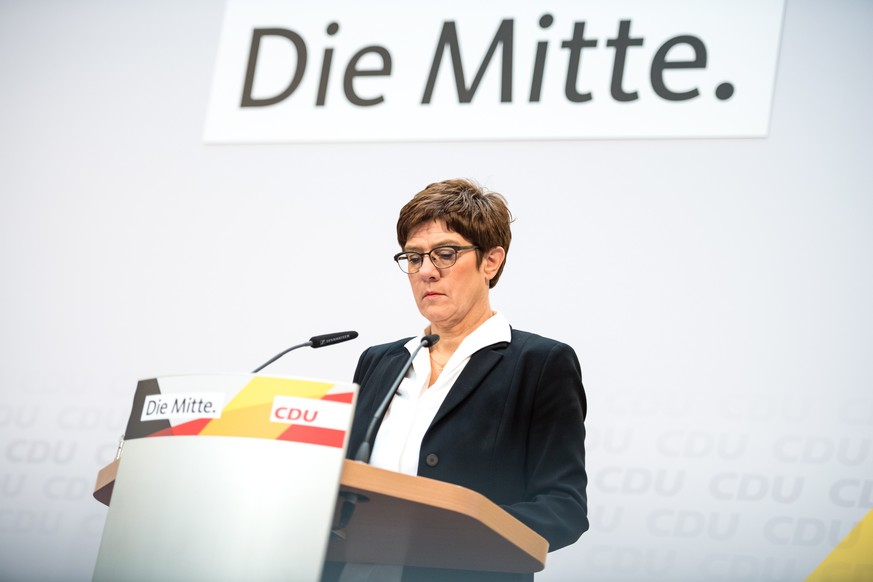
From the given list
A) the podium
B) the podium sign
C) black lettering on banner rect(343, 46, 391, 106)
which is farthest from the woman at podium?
black lettering on banner rect(343, 46, 391, 106)

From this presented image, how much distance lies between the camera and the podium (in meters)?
1.45

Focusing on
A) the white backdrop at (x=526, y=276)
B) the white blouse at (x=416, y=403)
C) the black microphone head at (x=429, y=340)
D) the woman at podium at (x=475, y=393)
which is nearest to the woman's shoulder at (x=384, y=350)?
the woman at podium at (x=475, y=393)

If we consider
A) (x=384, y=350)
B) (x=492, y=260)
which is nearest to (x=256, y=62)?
(x=384, y=350)

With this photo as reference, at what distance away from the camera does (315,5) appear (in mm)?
4211

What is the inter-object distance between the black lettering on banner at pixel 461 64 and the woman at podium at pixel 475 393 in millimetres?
1507

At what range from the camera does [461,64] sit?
3938 millimetres

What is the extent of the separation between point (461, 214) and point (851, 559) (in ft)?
5.45

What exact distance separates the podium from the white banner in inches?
93.8

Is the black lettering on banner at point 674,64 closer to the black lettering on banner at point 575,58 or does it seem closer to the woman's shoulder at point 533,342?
the black lettering on banner at point 575,58

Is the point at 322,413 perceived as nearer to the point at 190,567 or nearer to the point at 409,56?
the point at 190,567

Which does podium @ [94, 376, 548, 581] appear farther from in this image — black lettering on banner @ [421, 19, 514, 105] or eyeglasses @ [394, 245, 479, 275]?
black lettering on banner @ [421, 19, 514, 105]

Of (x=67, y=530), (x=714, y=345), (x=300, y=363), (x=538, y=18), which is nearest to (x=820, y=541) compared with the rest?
(x=714, y=345)

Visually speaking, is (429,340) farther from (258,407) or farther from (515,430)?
(258,407)

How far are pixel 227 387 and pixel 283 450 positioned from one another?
0.14m
